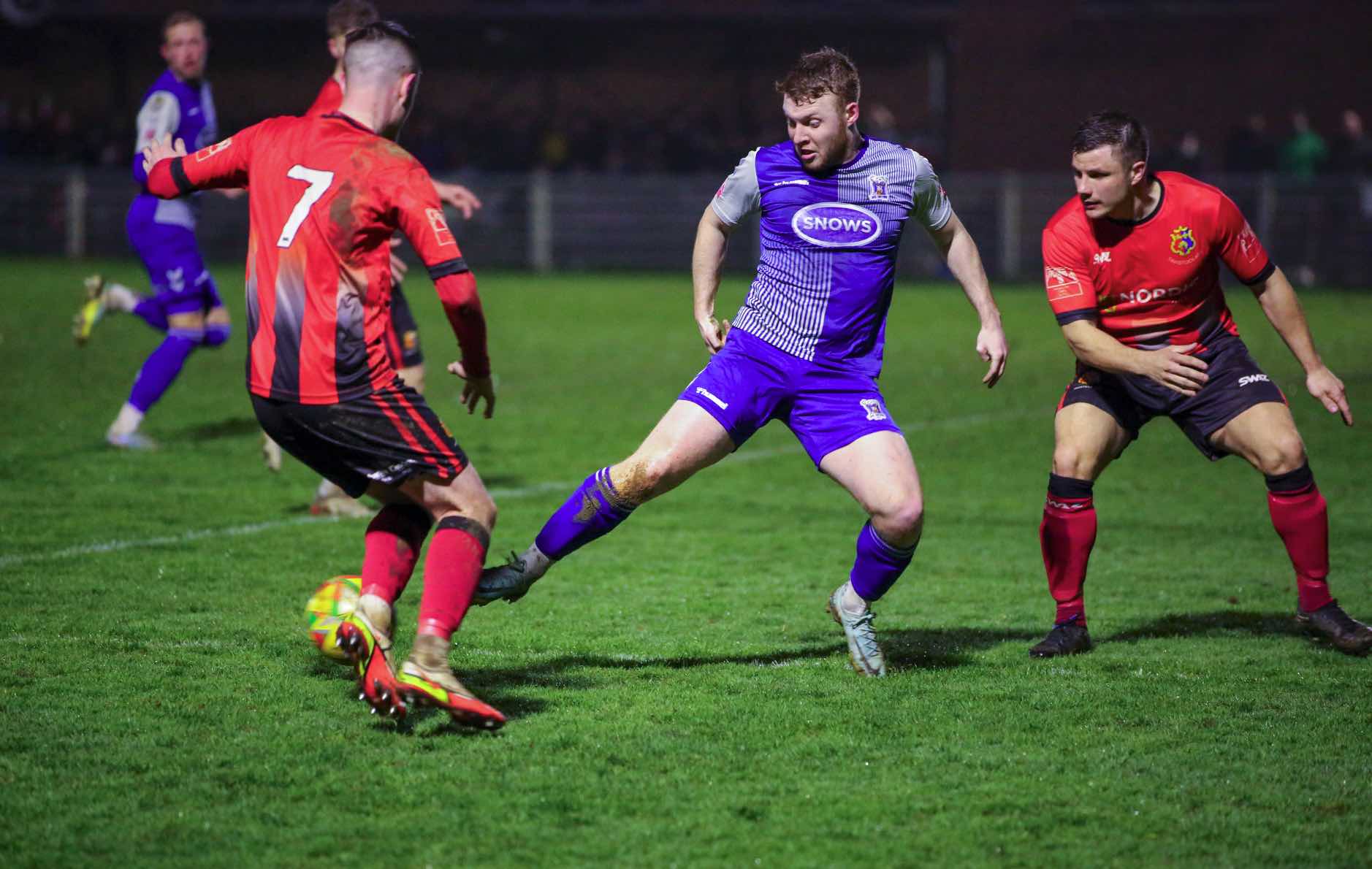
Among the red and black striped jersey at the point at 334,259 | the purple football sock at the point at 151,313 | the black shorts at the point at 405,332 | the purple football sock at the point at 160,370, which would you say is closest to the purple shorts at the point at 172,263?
the purple football sock at the point at 160,370

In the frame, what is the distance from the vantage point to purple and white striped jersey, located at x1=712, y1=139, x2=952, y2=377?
5289 mm

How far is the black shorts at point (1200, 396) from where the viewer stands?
565 centimetres

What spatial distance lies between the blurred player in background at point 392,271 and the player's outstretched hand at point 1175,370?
2963 millimetres

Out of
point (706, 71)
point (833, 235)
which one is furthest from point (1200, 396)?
point (706, 71)

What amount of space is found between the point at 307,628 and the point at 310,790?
1.87 meters

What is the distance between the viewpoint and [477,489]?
462 cm

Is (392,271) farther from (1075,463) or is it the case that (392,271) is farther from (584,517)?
(1075,463)

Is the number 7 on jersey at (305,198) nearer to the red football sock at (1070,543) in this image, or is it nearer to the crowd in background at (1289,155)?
the red football sock at (1070,543)

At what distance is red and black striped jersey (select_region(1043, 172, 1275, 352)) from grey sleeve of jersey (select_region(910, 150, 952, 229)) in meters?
0.42

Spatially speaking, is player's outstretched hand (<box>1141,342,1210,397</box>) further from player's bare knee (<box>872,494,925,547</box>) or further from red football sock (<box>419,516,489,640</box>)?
red football sock (<box>419,516,489,640</box>)

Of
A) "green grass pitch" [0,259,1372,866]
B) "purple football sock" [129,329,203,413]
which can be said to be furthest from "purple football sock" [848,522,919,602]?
"purple football sock" [129,329,203,413]

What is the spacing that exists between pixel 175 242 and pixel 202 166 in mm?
5430

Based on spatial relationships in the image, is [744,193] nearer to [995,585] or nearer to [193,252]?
[995,585]

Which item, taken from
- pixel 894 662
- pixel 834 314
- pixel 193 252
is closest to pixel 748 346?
pixel 834 314
